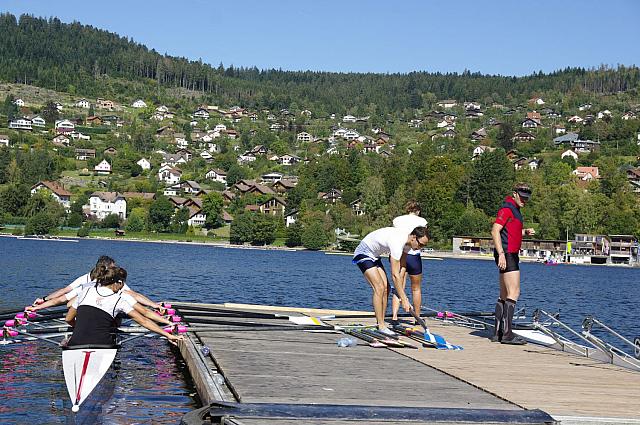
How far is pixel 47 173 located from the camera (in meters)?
184

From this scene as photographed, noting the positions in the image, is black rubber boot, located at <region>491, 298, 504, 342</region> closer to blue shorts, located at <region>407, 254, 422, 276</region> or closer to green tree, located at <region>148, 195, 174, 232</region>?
blue shorts, located at <region>407, 254, 422, 276</region>

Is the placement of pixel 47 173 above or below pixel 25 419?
above

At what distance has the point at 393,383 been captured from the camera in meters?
10.3

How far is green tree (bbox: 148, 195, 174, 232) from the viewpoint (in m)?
158

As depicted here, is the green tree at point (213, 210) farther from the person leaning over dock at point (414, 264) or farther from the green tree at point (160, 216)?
the person leaning over dock at point (414, 264)

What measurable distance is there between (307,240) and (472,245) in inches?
1086

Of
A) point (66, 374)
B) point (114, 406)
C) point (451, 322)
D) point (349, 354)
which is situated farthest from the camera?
point (451, 322)

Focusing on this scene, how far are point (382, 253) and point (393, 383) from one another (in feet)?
13.2

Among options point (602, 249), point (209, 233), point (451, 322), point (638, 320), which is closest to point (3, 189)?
point (209, 233)

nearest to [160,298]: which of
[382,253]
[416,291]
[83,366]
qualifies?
[416,291]

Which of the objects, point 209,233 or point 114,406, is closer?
point 114,406

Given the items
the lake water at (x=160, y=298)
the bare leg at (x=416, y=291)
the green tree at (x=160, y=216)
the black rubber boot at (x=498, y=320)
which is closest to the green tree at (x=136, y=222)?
the green tree at (x=160, y=216)

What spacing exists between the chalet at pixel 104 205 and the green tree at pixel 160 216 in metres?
7.01

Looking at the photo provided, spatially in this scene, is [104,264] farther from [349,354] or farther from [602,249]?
[602,249]
